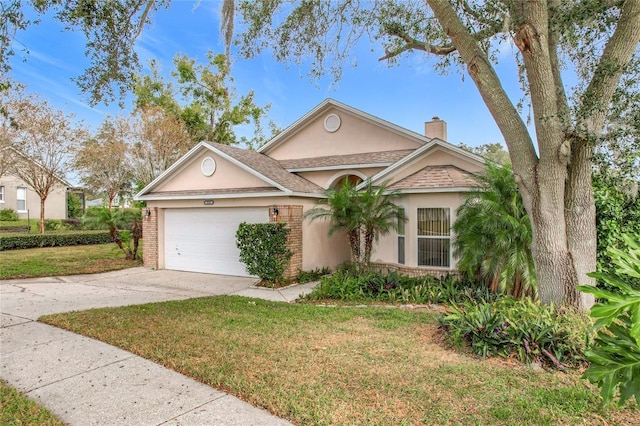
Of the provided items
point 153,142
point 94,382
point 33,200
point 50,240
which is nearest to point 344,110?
point 94,382

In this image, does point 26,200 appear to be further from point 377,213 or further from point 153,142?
point 377,213

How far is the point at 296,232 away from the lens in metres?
11.5

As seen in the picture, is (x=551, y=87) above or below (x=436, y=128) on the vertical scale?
below

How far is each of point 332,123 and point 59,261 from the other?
12.2 m

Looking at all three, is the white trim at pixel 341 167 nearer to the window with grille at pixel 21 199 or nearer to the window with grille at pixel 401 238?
the window with grille at pixel 401 238

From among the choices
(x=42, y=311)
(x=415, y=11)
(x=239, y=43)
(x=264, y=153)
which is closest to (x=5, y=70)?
(x=42, y=311)

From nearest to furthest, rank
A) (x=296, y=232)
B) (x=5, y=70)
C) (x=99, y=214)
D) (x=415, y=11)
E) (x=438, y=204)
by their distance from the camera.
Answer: (x=5, y=70) → (x=415, y=11) → (x=438, y=204) → (x=296, y=232) → (x=99, y=214)

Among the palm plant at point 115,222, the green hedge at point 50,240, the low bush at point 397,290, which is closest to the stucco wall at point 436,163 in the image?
the low bush at point 397,290

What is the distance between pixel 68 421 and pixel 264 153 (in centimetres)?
1386

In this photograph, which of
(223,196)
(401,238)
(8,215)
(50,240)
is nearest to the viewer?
(401,238)

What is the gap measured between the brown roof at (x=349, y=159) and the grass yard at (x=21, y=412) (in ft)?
36.5

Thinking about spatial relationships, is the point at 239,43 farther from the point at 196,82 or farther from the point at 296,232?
the point at 196,82

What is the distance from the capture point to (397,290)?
929cm

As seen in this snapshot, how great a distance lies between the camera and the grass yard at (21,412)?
142 inches
